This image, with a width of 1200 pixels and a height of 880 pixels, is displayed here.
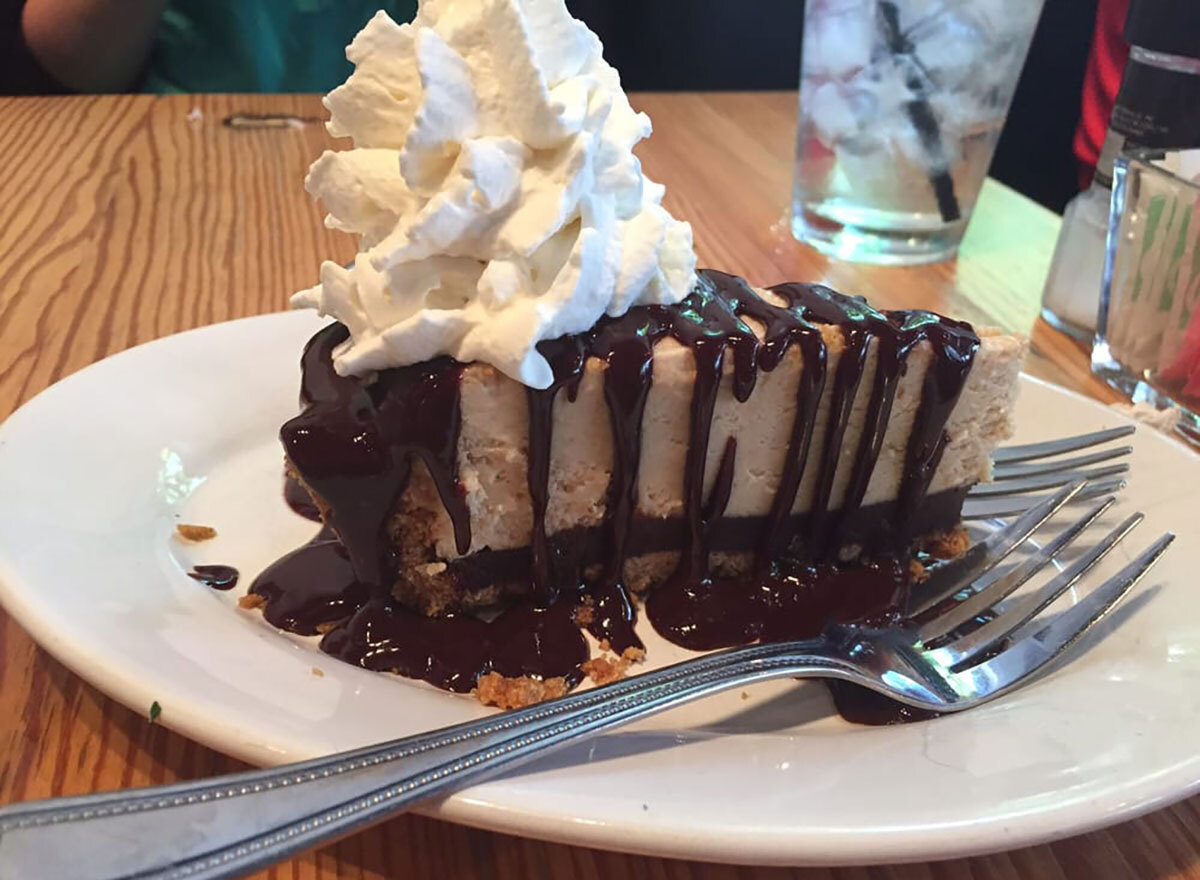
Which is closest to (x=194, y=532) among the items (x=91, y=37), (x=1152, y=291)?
(x=1152, y=291)

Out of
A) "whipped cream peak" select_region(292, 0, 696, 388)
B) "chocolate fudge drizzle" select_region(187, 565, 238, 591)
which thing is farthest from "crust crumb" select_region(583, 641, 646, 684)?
"chocolate fudge drizzle" select_region(187, 565, 238, 591)

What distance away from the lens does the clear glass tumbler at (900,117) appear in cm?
211

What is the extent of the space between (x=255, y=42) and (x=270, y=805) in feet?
10.5

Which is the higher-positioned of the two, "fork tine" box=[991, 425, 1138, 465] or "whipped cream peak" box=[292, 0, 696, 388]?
"whipped cream peak" box=[292, 0, 696, 388]

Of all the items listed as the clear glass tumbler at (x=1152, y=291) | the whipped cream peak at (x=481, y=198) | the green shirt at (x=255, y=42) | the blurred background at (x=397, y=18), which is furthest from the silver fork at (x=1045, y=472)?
the green shirt at (x=255, y=42)

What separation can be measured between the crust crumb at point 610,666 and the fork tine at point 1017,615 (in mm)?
346

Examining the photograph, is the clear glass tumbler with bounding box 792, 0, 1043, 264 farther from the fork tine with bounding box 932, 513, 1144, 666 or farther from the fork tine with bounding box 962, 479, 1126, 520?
the fork tine with bounding box 932, 513, 1144, 666

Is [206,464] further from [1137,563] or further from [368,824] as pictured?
[1137,563]

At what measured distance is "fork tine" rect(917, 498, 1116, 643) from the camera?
3.73ft

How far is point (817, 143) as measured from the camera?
93.1 inches

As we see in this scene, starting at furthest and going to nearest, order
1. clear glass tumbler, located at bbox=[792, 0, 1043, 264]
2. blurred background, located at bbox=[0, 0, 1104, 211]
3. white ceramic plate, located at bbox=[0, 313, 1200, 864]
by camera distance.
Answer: blurred background, located at bbox=[0, 0, 1104, 211] → clear glass tumbler, located at bbox=[792, 0, 1043, 264] → white ceramic plate, located at bbox=[0, 313, 1200, 864]

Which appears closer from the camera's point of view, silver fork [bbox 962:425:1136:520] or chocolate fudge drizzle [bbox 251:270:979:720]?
chocolate fudge drizzle [bbox 251:270:979:720]

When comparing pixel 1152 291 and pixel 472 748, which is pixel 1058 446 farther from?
pixel 472 748

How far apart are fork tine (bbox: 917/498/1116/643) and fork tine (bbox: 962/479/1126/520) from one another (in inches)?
3.5
